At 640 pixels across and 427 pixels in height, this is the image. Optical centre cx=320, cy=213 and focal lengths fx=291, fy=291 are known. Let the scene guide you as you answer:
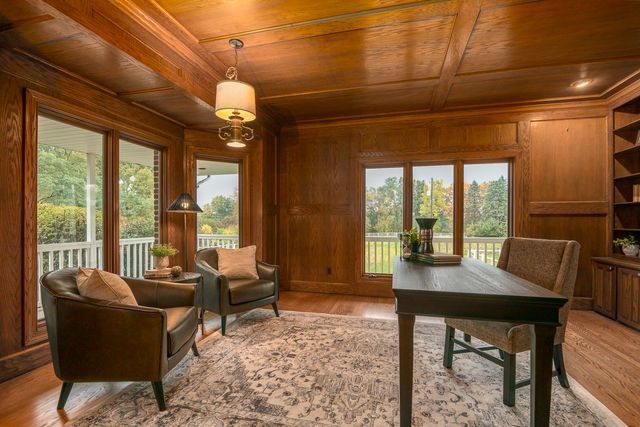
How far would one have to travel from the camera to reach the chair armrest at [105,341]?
5.75ft

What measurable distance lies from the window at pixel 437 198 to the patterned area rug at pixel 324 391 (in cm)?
195

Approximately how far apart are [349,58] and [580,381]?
330 centimetres

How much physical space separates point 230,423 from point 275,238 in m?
3.20

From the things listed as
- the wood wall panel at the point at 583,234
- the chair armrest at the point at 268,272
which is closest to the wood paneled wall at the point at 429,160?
the wood wall panel at the point at 583,234

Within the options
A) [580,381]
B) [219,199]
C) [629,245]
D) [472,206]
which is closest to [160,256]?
[219,199]

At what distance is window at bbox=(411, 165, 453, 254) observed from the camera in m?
4.37

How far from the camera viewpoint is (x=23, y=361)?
226cm

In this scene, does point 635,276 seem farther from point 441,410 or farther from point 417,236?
point 441,410

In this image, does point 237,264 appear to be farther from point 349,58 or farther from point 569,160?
point 569,160

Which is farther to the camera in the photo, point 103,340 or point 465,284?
point 103,340

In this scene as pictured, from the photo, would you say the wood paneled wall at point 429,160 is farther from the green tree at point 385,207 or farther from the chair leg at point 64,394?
the chair leg at point 64,394

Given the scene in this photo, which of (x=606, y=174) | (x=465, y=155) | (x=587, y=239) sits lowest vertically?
(x=587, y=239)

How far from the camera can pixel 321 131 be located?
4703mm

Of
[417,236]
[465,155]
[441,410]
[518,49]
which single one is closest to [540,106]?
[465,155]
